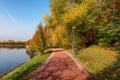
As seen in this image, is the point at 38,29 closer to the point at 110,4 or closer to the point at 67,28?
the point at 67,28

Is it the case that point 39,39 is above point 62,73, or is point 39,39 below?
above

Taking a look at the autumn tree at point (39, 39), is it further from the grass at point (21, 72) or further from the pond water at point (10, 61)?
the grass at point (21, 72)

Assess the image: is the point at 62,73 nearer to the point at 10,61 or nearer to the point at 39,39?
the point at 39,39

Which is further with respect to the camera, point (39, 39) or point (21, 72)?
point (39, 39)

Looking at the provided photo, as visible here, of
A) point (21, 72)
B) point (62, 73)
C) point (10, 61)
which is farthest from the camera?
point (10, 61)

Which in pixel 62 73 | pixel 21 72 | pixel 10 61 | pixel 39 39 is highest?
pixel 39 39

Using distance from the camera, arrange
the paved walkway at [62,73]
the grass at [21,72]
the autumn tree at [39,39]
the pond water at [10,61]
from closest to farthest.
A: the paved walkway at [62,73]
the grass at [21,72]
the pond water at [10,61]
the autumn tree at [39,39]

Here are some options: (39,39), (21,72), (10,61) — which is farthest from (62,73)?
(10,61)

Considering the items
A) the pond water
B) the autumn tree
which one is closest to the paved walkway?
the pond water

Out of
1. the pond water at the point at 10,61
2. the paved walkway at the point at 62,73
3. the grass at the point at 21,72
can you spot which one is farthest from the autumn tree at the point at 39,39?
the paved walkway at the point at 62,73

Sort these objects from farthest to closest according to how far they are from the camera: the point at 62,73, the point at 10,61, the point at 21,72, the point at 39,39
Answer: the point at 10,61 → the point at 39,39 → the point at 21,72 → the point at 62,73

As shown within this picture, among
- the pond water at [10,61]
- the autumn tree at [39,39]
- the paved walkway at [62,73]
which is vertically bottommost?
the pond water at [10,61]

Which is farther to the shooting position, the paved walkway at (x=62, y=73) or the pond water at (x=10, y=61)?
the pond water at (x=10, y=61)

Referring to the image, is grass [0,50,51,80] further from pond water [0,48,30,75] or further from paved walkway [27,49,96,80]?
pond water [0,48,30,75]
